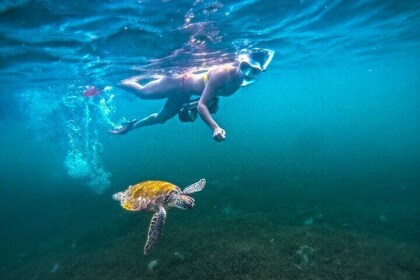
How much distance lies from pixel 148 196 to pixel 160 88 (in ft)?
20.0

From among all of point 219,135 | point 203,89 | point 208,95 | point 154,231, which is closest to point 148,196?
point 154,231

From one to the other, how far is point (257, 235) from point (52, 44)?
1283cm

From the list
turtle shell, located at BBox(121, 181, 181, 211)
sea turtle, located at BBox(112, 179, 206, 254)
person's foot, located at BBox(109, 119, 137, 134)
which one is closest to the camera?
sea turtle, located at BBox(112, 179, 206, 254)

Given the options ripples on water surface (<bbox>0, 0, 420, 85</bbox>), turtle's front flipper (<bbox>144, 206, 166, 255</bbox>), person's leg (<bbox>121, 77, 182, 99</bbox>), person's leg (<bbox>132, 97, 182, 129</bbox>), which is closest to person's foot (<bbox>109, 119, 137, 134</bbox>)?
person's leg (<bbox>132, 97, 182, 129</bbox>)

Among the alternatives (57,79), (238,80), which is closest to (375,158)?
(238,80)

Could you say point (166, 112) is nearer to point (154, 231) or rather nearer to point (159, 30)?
point (159, 30)

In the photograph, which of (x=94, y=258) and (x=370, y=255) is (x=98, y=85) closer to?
(x=94, y=258)

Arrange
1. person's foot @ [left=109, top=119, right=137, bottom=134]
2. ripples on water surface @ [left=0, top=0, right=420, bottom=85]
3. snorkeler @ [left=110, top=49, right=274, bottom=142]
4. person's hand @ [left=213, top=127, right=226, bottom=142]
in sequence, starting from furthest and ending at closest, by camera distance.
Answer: person's foot @ [left=109, top=119, right=137, bottom=134], ripples on water surface @ [left=0, top=0, right=420, bottom=85], snorkeler @ [left=110, top=49, right=274, bottom=142], person's hand @ [left=213, top=127, right=226, bottom=142]

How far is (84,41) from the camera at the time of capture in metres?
12.4

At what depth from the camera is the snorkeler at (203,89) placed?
6699mm

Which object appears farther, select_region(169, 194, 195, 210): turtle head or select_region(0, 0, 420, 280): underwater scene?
select_region(0, 0, 420, 280): underwater scene

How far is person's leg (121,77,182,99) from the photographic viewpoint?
399 inches

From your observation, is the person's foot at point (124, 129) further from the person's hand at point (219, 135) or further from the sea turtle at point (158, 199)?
the person's hand at point (219, 135)

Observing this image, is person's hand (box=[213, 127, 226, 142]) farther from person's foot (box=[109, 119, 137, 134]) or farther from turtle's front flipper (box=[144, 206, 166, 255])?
person's foot (box=[109, 119, 137, 134])
